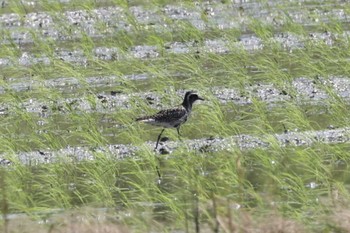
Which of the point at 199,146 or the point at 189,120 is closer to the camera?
the point at 199,146

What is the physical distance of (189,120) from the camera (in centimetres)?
1652

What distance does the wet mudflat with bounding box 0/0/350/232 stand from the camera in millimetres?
11258

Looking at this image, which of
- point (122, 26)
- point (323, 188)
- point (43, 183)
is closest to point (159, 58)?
point (122, 26)

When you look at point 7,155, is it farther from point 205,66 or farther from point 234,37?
point 234,37

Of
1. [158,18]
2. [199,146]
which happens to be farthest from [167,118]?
[158,18]

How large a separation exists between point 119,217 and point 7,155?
139 inches

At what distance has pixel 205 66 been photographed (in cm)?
2008

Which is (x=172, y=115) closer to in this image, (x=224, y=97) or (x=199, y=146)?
(x=199, y=146)

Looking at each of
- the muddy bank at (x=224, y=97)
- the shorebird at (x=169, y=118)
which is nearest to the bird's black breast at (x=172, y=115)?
the shorebird at (x=169, y=118)

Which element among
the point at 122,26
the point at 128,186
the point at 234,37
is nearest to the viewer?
the point at 128,186

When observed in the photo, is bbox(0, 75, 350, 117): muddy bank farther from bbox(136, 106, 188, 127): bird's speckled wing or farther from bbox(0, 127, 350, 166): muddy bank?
bbox(0, 127, 350, 166): muddy bank

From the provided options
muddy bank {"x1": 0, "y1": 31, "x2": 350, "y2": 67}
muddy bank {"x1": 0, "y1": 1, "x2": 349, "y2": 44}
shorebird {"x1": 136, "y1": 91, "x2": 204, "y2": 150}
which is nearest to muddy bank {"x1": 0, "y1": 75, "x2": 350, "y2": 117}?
shorebird {"x1": 136, "y1": 91, "x2": 204, "y2": 150}

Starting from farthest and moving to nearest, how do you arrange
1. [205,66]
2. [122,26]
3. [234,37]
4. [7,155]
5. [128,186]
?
[122,26], [234,37], [205,66], [7,155], [128,186]

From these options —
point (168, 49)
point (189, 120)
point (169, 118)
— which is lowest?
point (189, 120)
